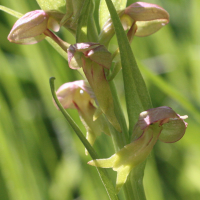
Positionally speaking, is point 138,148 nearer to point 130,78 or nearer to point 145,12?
point 130,78

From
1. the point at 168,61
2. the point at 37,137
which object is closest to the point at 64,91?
the point at 37,137

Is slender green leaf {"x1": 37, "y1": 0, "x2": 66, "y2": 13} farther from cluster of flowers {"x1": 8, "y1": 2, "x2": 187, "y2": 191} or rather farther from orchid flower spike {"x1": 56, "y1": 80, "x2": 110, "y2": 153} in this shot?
orchid flower spike {"x1": 56, "y1": 80, "x2": 110, "y2": 153}

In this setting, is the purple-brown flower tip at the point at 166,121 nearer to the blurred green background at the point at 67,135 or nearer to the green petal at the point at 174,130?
the green petal at the point at 174,130

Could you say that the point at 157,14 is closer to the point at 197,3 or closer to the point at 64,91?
the point at 64,91

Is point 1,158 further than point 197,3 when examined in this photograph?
No

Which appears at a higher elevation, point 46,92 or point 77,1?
point 77,1

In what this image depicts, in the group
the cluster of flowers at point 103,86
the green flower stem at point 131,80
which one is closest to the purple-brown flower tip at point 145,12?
the cluster of flowers at point 103,86
